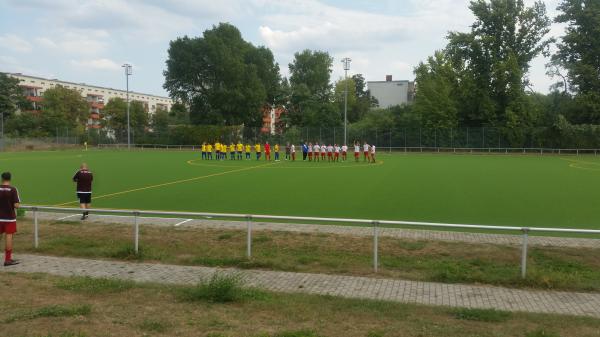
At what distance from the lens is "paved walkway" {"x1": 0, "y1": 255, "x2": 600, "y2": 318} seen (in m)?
6.39

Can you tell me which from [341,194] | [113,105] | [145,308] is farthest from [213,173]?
[113,105]

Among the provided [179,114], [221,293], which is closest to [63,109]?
[179,114]

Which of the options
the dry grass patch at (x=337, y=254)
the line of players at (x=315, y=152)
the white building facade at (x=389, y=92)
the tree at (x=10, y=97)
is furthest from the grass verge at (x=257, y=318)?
the white building facade at (x=389, y=92)

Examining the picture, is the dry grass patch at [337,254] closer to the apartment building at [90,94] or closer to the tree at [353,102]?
the tree at [353,102]

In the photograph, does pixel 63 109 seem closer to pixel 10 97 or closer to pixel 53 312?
pixel 10 97

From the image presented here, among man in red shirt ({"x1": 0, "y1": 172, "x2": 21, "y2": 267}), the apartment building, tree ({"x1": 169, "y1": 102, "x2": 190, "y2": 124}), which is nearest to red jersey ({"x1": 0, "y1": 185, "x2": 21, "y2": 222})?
man in red shirt ({"x1": 0, "y1": 172, "x2": 21, "y2": 267})

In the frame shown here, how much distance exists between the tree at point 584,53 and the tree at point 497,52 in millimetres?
3100

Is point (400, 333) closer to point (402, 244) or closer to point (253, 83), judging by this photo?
point (402, 244)

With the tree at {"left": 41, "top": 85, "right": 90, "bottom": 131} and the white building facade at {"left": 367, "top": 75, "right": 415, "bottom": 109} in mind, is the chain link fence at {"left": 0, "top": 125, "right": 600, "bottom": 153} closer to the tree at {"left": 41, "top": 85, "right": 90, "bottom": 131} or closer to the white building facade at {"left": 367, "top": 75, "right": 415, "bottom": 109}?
the tree at {"left": 41, "top": 85, "right": 90, "bottom": 131}

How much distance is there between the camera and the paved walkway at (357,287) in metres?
6.39

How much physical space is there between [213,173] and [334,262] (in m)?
19.1

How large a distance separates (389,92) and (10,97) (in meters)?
71.0

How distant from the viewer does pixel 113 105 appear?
8819cm

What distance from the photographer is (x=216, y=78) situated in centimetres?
7262
